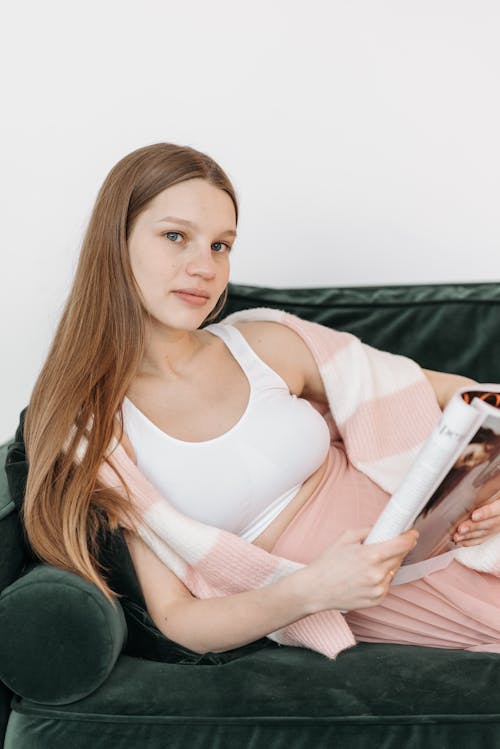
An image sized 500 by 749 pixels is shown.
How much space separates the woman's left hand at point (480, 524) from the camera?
1.34 meters

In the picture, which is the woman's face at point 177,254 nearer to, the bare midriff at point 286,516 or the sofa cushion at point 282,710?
the bare midriff at point 286,516

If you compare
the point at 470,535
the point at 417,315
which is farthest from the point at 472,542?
the point at 417,315

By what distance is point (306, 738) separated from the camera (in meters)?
1.19

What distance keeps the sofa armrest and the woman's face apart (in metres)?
0.46

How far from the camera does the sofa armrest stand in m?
1.22

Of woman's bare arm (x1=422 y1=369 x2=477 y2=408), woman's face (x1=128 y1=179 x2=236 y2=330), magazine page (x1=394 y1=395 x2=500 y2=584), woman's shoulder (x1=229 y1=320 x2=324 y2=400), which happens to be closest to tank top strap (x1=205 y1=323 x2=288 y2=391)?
woman's shoulder (x1=229 y1=320 x2=324 y2=400)

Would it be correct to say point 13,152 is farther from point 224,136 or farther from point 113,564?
point 113,564

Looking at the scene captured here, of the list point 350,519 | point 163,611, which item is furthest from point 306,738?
point 350,519

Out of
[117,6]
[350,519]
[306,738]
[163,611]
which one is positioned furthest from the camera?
[117,6]

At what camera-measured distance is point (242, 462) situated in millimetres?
1474

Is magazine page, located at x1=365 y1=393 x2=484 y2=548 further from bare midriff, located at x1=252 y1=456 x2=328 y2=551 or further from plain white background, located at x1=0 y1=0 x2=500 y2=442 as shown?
plain white background, located at x1=0 y1=0 x2=500 y2=442

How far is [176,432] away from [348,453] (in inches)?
12.9

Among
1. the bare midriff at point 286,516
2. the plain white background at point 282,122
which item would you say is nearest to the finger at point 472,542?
the bare midriff at point 286,516

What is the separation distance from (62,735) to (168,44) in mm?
1477
